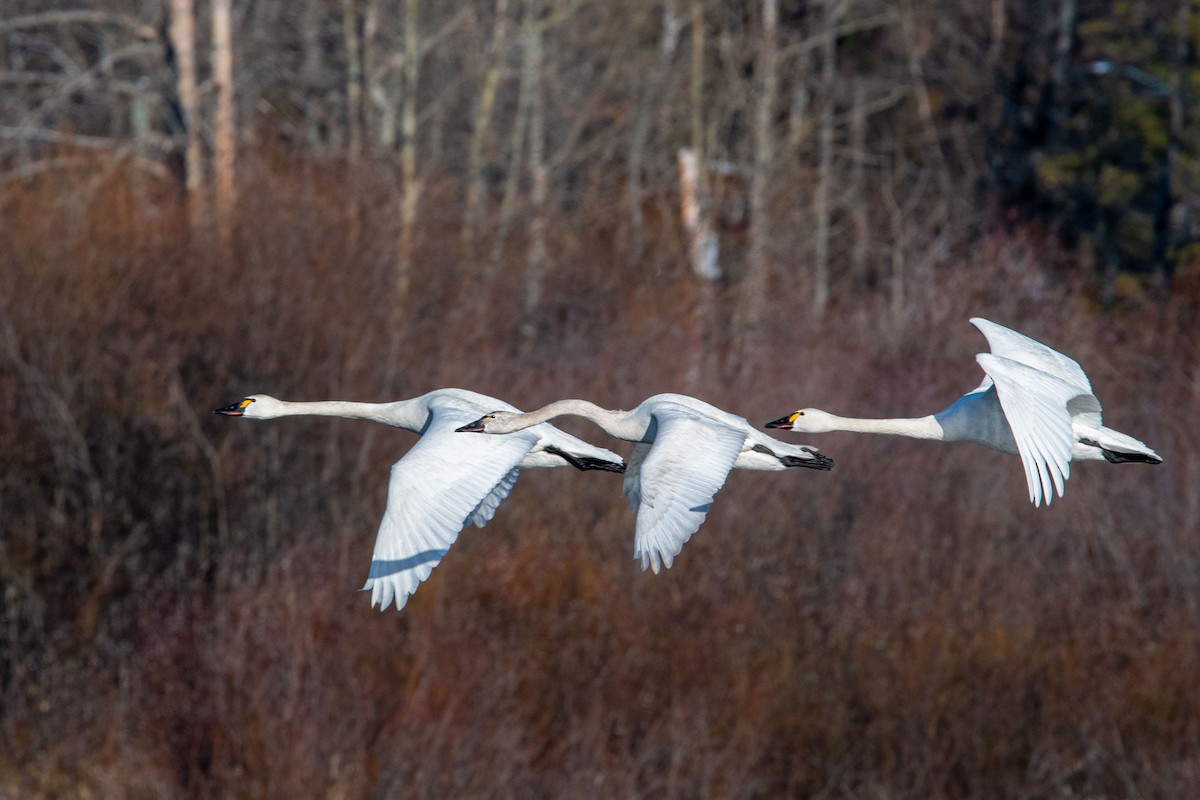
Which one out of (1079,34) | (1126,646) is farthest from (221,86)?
(1079,34)

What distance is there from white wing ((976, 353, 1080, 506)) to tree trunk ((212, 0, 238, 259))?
44.8ft

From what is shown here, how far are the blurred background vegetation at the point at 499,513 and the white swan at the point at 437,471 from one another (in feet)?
22.2

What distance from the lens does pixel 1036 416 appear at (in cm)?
771

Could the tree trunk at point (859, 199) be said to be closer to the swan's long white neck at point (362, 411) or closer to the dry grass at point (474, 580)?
the dry grass at point (474, 580)

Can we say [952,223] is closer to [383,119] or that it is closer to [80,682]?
[383,119]

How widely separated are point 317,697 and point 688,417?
9.17 meters

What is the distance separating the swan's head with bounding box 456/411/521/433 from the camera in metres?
8.00

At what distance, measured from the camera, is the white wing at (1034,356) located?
8.74m

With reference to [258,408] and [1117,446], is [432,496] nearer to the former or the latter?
[258,408]

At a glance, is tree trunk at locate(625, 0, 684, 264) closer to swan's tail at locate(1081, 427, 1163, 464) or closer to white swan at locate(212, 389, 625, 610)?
white swan at locate(212, 389, 625, 610)

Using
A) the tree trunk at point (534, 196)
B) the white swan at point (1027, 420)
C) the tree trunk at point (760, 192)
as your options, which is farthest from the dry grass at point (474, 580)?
the white swan at point (1027, 420)

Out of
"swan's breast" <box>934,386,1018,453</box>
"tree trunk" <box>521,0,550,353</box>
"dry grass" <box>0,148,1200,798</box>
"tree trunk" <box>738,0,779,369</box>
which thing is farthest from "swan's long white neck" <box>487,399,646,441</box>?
"tree trunk" <box>738,0,779,369</box>

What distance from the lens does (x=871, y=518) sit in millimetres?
20641

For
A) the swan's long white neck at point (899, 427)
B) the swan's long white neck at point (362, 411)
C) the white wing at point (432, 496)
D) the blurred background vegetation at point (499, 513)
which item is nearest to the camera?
the white wing at point (432, 496)
